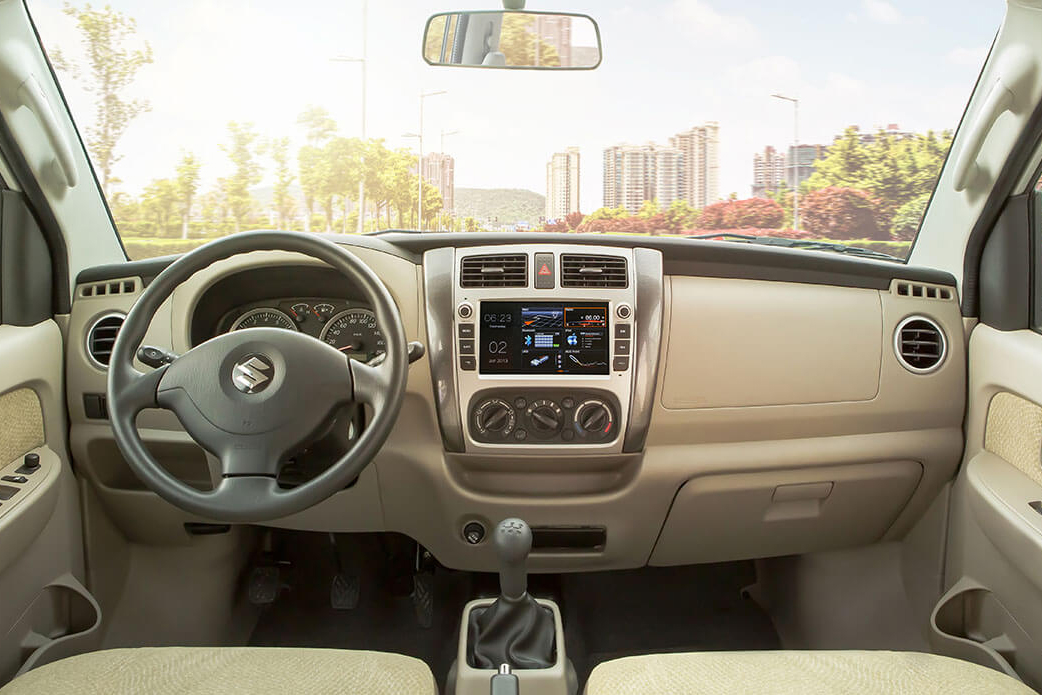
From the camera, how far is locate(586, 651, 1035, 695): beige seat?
146cm

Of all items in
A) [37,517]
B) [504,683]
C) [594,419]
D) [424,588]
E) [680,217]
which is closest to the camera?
[504,683]

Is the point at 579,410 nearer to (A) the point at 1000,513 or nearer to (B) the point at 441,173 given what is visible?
(A) the point at 1000,513

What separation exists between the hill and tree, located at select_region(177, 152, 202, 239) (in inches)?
37.2

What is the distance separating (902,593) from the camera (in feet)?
8.20

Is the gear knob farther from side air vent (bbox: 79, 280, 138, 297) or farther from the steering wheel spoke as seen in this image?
side air vent (bbox: 79, 280, 138, 297)

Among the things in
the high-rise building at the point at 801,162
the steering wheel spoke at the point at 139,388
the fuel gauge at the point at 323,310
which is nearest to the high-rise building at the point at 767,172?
the high-rise building at the point at 801,162

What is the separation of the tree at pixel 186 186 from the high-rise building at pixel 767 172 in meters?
2.01

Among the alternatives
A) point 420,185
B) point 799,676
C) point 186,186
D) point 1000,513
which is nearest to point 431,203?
point 420,185

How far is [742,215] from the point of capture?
2555mm

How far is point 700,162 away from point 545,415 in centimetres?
136

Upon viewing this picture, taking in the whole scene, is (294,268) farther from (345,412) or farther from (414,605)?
(414,605)

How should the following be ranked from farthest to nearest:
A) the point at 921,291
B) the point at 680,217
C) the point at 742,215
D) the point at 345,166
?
the point at 345,166
the point at 742,215
the point at 680,217
the point at 921,291

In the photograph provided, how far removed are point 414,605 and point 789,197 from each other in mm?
1920

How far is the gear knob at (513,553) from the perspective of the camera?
5.82ft
